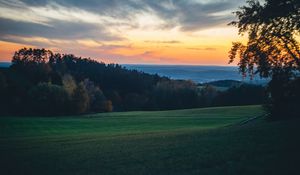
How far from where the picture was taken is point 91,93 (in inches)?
4875

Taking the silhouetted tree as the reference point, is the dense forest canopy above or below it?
below

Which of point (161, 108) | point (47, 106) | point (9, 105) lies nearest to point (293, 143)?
point (47, 106)

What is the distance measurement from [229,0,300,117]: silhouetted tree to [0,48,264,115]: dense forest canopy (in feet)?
134

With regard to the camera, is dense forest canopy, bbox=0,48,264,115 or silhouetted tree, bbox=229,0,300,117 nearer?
silhouetted tree, bbox=229,0,300,117

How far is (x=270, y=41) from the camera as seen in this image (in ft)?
95.7

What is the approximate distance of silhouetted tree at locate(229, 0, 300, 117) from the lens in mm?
26922

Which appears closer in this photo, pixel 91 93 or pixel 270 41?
pixel 270 41

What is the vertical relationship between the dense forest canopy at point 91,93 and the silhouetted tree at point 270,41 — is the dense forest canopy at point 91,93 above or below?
below

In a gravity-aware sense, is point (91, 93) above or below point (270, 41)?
below

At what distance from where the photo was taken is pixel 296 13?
87.0ft

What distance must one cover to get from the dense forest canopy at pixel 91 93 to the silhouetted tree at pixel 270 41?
40.8 metres

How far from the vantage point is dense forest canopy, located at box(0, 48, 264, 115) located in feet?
320

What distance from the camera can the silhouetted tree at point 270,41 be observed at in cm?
2692

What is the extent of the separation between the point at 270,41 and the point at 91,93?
10056cm
